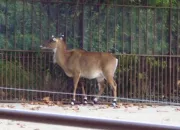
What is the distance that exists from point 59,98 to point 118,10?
2483mm

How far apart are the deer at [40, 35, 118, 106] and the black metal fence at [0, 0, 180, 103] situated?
6.9 inches

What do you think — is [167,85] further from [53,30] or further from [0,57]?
[0,57]

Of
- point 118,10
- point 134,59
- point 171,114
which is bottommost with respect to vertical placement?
point 171,114

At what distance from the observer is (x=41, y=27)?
1316 centimetres

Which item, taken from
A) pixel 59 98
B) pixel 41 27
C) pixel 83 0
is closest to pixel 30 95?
pixel 59 98

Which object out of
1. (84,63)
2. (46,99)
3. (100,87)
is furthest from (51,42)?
(100,87)

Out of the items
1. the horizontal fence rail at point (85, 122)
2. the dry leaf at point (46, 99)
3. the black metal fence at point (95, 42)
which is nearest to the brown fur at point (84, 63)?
the black metal fence at point (95, 42)

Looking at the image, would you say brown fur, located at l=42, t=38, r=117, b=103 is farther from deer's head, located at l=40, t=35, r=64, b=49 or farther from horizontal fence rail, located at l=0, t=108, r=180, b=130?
horizontal fence rail, located at l=0, t=108, r=180, b=130

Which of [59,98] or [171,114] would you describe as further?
[59,98]

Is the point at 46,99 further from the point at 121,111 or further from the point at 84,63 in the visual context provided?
the point at 121,111

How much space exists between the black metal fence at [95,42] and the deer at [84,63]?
176mm

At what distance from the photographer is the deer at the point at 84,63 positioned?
1328 cm

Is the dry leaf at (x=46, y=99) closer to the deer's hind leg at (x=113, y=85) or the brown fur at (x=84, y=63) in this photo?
the brown fur at (x=84, y=63)

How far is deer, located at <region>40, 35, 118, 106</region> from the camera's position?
13.3 m
